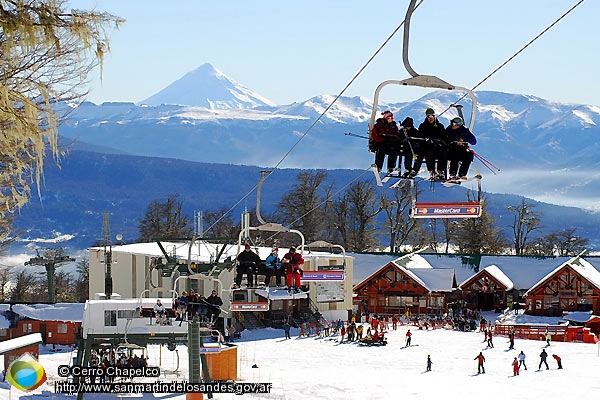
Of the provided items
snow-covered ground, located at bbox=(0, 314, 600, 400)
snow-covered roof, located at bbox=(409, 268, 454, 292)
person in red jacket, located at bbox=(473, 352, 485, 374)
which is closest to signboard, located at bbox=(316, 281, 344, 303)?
snow-covered ground, located at bbox=(0, 314, 600, 400)

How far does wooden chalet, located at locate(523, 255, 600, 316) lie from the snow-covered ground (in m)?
13.5

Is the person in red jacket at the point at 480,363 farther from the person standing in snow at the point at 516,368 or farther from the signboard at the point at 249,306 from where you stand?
the signboard at the point at 249,306

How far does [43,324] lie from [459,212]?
3628 centimetres

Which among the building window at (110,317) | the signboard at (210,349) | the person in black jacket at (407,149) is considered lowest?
the signboard at (210,349)

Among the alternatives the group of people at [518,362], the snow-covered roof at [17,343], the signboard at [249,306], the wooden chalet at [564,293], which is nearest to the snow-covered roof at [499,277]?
the wooden chalet at [564,293]

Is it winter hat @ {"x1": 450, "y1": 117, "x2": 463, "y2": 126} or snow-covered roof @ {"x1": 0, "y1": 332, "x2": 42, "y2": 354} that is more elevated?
winter hat @ {"x1": 450, "y1": 117, "x2": 463, "y2": 126}

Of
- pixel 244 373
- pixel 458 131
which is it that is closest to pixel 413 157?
pixel 458 131

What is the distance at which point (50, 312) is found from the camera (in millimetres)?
48844

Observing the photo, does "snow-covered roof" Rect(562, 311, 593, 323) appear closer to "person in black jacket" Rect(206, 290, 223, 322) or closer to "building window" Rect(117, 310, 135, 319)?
"building window" Rect(117, 310, 135, 319)

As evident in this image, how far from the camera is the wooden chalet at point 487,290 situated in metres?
68.8

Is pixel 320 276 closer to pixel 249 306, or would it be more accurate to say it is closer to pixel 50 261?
pixel 249 306

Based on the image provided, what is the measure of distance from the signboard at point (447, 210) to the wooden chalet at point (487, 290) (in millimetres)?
53795

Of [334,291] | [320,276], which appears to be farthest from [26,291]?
[320,276]

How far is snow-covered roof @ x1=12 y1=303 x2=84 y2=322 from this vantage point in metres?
48.4
